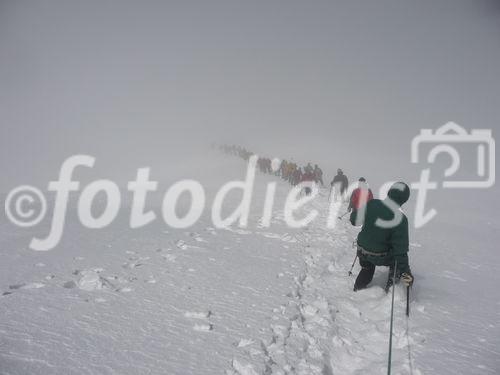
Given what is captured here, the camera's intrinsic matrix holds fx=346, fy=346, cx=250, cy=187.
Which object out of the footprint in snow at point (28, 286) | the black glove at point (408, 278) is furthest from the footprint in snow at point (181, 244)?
the black glove at point (408, 278)

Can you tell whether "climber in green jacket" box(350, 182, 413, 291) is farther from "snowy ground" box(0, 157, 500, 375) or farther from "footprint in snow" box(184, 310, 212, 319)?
"footprint in snow" box(184, 310, 212, 319)

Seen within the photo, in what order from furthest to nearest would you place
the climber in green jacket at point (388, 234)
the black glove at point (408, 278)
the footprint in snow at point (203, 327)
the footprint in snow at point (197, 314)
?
the climber in green jacket at point (388, 234) → the black glove at point (408, 278) → the footprint in snow at point (197, 314) → the footprint in snow at point (203, 327)

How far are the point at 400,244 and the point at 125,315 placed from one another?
426cm

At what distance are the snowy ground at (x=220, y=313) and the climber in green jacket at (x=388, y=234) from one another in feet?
2.29

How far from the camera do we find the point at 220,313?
5.14 metres

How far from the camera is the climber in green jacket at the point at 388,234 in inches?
216

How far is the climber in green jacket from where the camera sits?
5.49 meters

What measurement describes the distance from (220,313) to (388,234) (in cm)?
297

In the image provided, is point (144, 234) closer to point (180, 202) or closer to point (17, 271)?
point (17, 271)

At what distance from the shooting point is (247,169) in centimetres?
3356

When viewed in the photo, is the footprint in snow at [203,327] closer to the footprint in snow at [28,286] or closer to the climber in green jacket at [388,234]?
the footprint in snow at [28,286]

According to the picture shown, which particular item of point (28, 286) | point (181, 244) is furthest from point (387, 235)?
point (28, 286)

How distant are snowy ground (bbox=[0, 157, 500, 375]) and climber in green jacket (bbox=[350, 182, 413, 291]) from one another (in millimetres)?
697

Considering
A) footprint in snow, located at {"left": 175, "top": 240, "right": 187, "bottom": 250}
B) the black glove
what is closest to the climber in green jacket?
the black glove
